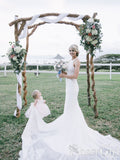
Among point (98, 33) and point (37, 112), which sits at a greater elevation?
point (98, 33)

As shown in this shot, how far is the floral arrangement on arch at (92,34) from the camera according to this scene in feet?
18.2

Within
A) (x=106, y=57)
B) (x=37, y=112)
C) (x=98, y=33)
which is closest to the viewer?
(x=37, y=112)

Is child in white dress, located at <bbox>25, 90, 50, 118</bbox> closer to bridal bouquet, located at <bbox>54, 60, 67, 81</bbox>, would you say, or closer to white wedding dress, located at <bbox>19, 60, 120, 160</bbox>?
white wedding dress, located at <bbox>19, 60, 120, 160</bbox>

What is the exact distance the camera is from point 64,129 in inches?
170

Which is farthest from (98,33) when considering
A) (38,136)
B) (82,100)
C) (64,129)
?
(82,100)

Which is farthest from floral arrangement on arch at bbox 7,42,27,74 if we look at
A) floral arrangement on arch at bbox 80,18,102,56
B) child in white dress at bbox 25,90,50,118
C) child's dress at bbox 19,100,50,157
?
floral arrangement on arch at bbox 80,18,102,56

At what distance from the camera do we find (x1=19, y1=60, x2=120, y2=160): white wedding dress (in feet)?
11.8

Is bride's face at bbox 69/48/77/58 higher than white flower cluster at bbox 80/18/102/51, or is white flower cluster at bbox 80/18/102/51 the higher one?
white flower cluster at bbox 80/18/102/51

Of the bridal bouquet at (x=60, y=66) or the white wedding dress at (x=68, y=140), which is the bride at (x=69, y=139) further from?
the bridal bouquet at (x=60, y=66)

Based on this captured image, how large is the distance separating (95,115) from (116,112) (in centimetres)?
101

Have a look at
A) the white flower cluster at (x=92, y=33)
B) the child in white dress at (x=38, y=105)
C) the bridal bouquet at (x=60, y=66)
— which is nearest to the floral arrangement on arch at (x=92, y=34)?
the white flower cluster at (x=92, y=33)

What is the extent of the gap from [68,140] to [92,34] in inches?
118

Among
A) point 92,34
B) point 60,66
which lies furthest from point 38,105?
point 92,34

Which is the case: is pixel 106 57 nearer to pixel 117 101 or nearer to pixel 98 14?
pixel 117 101
